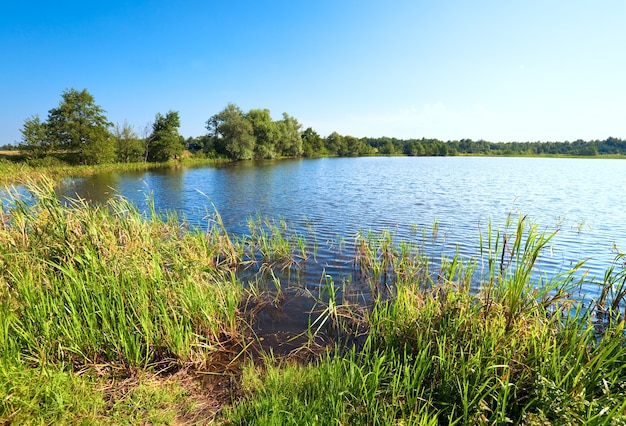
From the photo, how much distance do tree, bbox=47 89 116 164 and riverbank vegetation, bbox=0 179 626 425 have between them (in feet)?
156

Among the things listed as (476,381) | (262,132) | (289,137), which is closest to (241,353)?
(476,381)

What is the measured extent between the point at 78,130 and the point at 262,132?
34.5 meters

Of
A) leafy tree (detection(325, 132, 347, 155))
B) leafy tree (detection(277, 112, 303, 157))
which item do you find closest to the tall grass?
leafy tree (detection(277, 112, 303, 157))

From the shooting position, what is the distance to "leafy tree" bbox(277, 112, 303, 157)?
79.8 m

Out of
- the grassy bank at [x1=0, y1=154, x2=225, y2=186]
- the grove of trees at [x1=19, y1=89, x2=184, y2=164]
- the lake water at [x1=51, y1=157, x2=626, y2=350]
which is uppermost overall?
the grove of trees at [x1=19, y1=89, x2=184, y2=164]

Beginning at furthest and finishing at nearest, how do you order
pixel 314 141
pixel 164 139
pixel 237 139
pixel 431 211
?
pixel 314 141 < pixel 237 139 < pixel 164 139 < pixel 431 211

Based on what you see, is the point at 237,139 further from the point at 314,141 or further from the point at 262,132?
the point at 314,141

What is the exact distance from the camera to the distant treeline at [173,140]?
42125mm

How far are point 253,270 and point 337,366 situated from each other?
514cm

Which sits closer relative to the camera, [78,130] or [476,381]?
[476,381]

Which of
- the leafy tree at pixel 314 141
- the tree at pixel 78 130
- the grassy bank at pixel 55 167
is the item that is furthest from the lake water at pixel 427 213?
the leafy tree at pixel 314 141

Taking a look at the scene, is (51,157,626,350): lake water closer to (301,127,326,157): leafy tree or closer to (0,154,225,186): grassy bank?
(0,154,225,186): grassy bank

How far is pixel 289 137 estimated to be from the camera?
81.4 m

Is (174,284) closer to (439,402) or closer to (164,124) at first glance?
(439,402)
